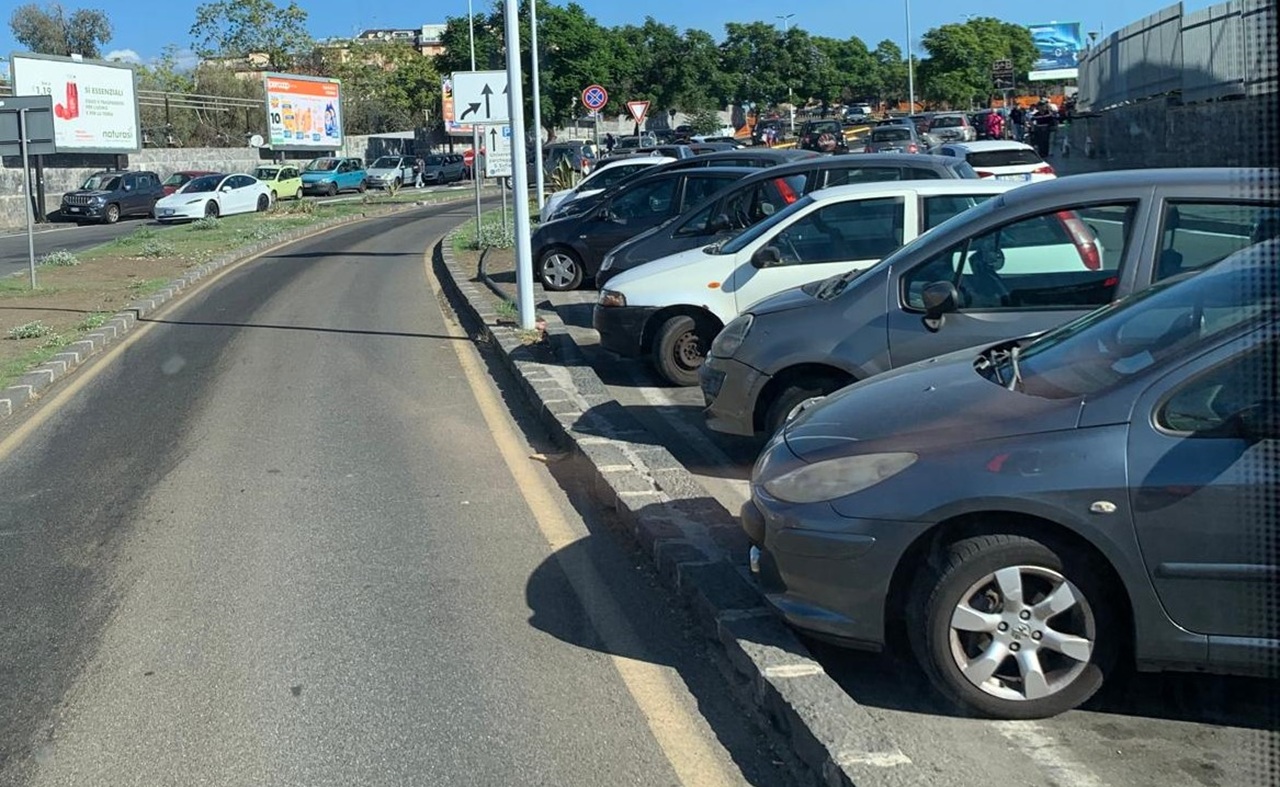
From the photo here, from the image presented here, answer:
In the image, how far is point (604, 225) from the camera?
16.2m

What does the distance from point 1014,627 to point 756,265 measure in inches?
219

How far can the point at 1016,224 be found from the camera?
A: 21.1ft

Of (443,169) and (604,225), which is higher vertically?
(443,169)

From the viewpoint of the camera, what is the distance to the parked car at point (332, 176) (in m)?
51.7

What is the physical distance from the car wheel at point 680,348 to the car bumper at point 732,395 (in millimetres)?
2422

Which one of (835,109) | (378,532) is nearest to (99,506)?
(378,532)

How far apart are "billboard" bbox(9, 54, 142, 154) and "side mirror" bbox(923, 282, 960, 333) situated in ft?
135

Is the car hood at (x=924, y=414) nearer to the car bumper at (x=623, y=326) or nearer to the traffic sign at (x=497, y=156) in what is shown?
the car bumper at (x=623, y=326)

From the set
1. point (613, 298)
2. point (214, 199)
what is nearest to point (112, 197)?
point (214, 199)

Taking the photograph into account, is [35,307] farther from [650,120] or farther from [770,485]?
[650,120]

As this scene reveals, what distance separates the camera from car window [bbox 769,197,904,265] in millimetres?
9117

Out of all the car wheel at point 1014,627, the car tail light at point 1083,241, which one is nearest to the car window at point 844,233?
the car tail light at point 1083,241

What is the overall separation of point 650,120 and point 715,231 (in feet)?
241

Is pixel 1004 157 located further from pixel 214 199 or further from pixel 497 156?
pixel 214 199
